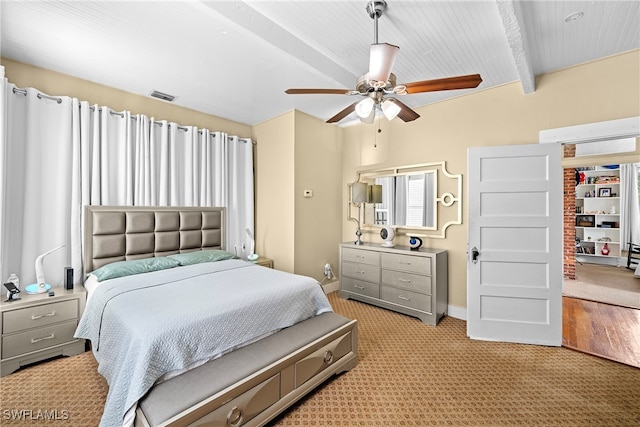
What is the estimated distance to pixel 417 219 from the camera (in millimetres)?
3785

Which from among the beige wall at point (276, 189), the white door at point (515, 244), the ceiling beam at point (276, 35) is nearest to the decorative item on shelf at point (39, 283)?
the beige wall at point (276, 189)

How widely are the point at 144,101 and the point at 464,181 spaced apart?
4155mm

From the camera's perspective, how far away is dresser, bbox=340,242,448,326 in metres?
3.25

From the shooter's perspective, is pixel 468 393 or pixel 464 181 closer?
pixel 468 393

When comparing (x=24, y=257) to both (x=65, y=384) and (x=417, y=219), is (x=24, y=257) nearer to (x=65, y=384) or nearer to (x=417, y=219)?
(x=65, y=384)

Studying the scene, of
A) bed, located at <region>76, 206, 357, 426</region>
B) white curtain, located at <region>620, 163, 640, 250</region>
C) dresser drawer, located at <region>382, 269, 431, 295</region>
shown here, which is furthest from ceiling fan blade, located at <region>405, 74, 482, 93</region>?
white curtain, located at <region>620, 163, 640, 250</region>

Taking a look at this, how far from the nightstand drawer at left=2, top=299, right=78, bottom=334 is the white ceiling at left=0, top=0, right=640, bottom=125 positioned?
2.30m

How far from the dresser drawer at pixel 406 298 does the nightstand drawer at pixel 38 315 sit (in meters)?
3.36

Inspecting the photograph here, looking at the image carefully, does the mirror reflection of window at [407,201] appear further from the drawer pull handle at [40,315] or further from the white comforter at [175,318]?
the drawer pull handle at [40,315]

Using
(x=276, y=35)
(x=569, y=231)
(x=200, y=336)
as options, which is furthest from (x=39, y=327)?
(x=569, y=231)

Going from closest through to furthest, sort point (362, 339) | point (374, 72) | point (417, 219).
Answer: point (374, 72), point (362, 339), point (417, 219)

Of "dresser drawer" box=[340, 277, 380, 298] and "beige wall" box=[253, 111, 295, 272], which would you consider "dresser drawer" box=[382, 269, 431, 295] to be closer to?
"dresser drawer" box=[340, 277, 380, 298]

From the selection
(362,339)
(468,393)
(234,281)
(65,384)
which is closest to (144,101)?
(234,281)

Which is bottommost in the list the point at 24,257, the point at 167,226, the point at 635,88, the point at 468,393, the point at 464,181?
the point at 468,393
